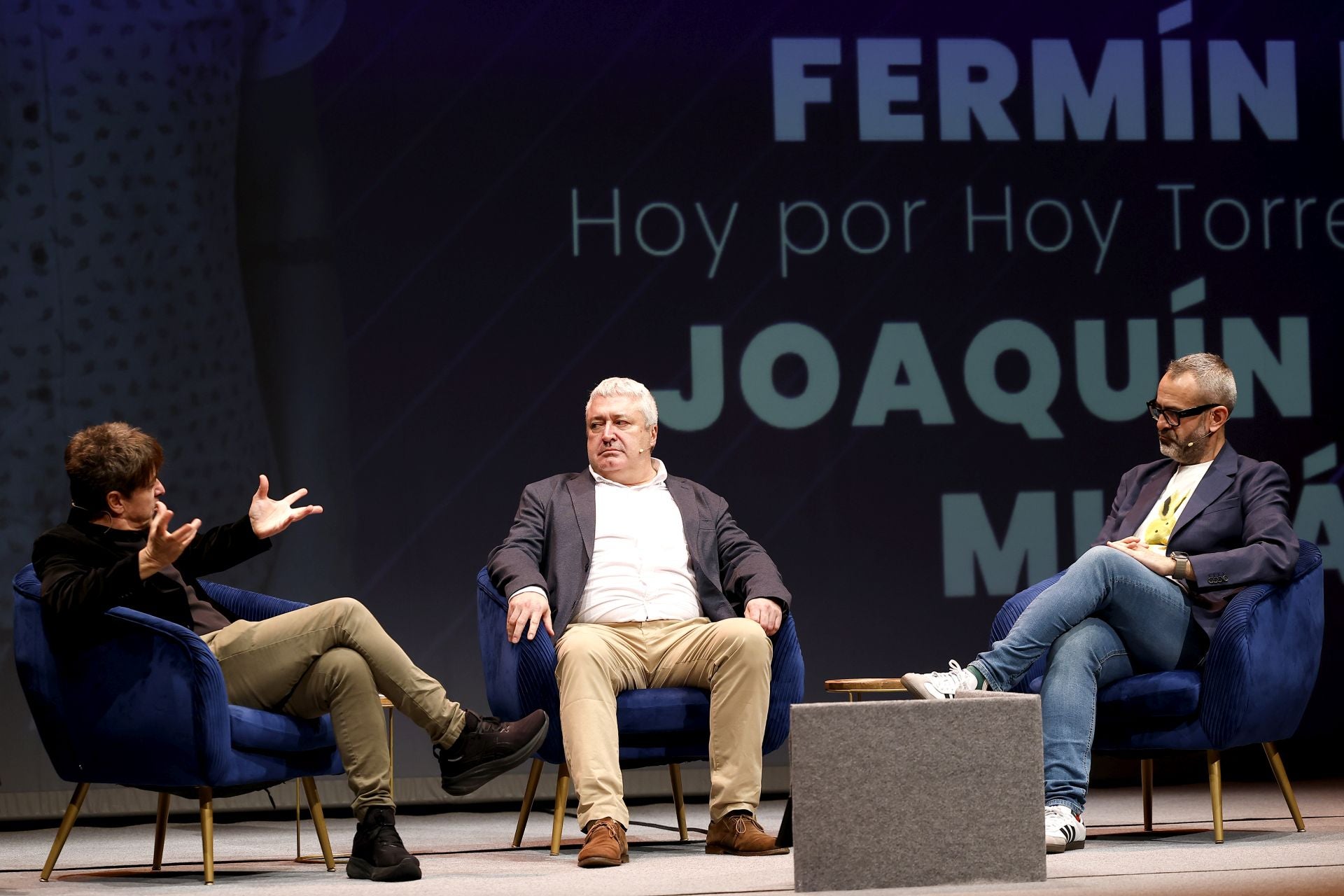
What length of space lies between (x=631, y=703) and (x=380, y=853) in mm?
705

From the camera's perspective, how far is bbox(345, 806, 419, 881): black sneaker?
11.4 feet

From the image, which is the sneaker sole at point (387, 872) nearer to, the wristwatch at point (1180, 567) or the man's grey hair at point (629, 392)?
the man's grey hair at point (629, 392)

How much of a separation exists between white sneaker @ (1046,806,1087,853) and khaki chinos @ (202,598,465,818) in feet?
4.35

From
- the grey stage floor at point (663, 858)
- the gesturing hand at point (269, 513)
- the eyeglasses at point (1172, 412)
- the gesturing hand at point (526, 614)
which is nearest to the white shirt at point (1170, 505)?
the eyeglasses at point (1172, 412)

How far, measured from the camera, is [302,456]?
209 inches

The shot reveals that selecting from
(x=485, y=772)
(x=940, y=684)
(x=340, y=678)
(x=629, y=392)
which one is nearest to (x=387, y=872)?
(x=485, y=772)

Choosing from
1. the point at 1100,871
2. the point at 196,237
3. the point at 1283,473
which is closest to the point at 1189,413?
the point at 1283,473

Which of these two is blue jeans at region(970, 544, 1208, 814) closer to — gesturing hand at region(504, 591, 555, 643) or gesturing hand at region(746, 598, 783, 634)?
gesturing hand at region(746, 598, 783, 634)

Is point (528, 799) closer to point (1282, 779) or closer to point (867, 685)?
point (867, 685)

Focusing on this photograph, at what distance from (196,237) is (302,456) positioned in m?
0.78

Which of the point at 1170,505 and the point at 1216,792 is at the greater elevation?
the point at 1170,505

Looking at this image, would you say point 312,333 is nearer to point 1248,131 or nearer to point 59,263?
point 59,263

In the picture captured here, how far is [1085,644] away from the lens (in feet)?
12.6

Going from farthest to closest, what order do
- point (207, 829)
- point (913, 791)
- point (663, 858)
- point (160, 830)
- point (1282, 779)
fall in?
1. point (1282, 779)
2. point (160, 830)
3. point (663, 858)
4. point (207, 829)
5. point (913, 791)
